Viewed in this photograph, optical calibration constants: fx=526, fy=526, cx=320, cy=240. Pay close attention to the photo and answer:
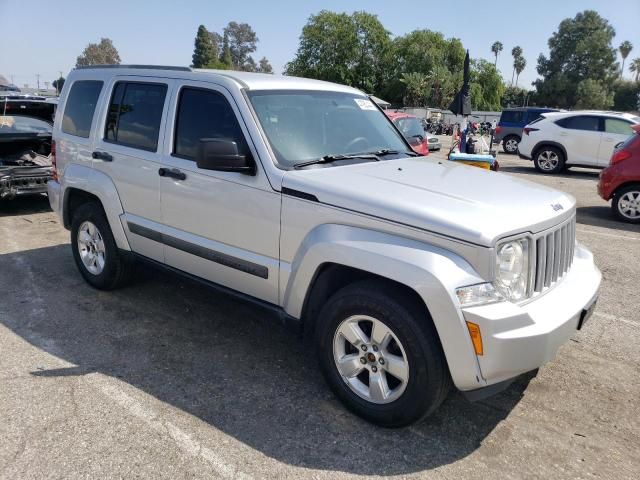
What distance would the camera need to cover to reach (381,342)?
2885 millimetres

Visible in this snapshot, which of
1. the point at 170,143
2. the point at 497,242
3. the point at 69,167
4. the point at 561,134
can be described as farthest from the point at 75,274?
the point at 561,134

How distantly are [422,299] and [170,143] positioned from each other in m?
2.35

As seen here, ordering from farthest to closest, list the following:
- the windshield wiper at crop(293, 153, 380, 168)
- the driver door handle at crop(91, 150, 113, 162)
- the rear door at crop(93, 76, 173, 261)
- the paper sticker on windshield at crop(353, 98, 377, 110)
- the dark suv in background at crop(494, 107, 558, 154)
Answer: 1. the dark suv in background at crop(494, 107, 558, 154)
2. the driver door handle at crop(91, 150, 113, 162)
3. the paper sticker on windshield at crop(353, 98, 377, 110)
4. the rear door at crop(93, 76, 173, 261)
5. the windshield wiper at crop(293, 153, 380, 168)

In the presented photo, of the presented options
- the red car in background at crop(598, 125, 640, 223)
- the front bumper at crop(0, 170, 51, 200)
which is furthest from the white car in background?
the front bumper at crop(0, 170, 51, 200)

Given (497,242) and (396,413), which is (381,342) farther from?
(497,242)

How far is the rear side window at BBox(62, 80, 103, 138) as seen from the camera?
15.7 ft

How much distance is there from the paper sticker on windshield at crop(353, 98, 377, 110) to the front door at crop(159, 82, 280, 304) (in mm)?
1175

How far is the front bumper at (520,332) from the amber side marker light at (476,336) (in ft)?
0.05

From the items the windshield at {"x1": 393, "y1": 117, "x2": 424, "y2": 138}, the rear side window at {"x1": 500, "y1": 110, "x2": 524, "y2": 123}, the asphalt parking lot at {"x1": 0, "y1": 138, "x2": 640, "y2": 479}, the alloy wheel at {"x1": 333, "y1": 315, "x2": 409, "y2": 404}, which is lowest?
the asphalt parking lot at {"x1": 0, "y1": 138, "x2": 640, "y2": 479}

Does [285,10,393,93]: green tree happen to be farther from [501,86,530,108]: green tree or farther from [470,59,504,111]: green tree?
[501,86,530,108]: green tree

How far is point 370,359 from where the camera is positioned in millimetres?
2969

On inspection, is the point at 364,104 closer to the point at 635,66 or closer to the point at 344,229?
the point at 344,229

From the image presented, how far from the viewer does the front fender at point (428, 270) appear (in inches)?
101

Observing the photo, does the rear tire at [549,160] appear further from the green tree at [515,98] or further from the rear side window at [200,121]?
the green tree at [515,98]
